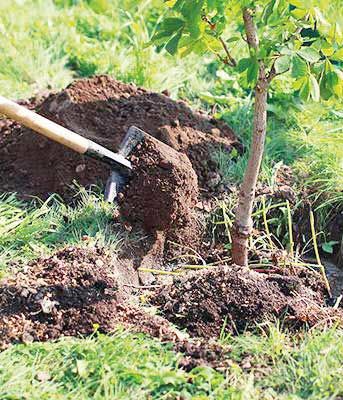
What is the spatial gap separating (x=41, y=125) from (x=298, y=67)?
→ 5.05 feet

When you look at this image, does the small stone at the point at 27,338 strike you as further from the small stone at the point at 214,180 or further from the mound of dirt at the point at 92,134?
the small stone at the point at 214,180

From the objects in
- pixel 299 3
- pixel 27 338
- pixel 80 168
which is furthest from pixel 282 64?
pixel 80 168

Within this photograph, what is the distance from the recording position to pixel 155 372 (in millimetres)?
3525

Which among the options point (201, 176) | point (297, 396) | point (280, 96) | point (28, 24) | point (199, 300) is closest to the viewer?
point (297, 396)

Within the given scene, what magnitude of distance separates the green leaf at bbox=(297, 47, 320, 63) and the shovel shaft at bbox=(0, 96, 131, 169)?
1440 mm

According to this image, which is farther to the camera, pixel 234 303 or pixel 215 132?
pixel 215 132

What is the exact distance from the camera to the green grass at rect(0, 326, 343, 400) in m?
3.45

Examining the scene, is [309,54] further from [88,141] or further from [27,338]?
[27,338]

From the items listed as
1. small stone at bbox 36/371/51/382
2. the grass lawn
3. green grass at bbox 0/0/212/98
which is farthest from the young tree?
green grass at bbox 0/0/212/98

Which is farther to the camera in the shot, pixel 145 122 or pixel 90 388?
pixel 145 122

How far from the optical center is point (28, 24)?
278 inches

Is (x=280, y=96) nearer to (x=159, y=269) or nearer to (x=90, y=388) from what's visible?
(x=159, y=269)

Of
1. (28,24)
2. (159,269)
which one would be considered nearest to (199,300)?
(159,269)

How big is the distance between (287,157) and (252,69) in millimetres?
1910
